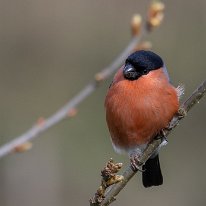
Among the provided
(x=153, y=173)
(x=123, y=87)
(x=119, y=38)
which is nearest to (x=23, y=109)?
(x=119, y=38)

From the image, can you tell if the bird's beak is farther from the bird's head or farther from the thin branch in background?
the thin branch in background

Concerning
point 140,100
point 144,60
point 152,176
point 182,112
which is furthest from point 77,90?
point 182,112

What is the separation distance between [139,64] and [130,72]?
8 centimetres

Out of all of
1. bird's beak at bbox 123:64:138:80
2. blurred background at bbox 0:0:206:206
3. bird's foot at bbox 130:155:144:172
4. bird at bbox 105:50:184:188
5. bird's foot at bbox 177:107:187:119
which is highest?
blurred background at bbox 0:0:206:206

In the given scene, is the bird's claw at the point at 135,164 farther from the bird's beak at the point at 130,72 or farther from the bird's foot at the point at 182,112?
the bird's beak at the point at 130,72

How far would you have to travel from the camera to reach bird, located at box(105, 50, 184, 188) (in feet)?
15.0

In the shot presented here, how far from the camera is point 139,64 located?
472cm

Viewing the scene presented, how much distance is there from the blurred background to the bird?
271cm

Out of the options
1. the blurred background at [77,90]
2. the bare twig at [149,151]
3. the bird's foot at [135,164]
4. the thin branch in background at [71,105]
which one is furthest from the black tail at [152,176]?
the blurred background at [77,90]

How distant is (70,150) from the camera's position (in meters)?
8.32

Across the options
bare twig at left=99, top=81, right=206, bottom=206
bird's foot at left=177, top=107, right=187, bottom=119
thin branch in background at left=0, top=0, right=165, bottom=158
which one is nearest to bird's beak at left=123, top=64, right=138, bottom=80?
thin branch in background at left=0, top=0, right=165, bottom=158

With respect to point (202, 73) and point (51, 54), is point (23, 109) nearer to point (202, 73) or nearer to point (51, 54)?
point (51, 54)

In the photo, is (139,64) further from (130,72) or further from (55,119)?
(55,119)

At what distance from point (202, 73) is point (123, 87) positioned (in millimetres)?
4207
